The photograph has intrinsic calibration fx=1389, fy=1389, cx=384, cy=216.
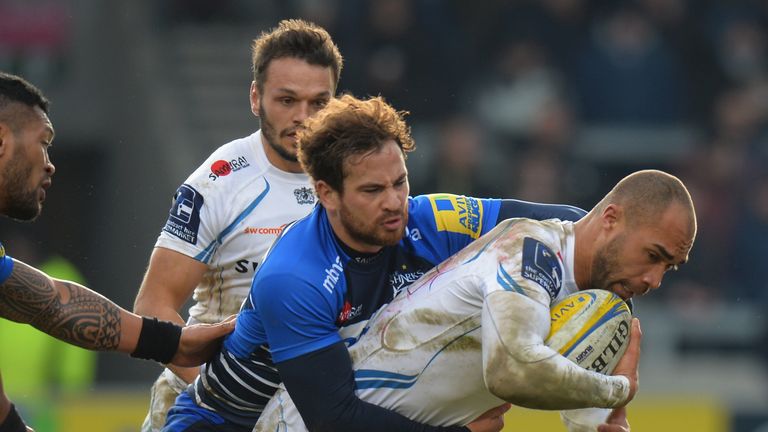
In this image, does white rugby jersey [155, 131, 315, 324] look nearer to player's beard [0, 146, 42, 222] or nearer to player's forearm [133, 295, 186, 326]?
player's forearm [133, 295, 186, 326]

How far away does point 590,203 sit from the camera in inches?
496

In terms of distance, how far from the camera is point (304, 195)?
623 cm

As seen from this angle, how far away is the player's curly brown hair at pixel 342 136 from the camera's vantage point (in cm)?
514

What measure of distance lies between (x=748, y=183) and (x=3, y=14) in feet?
26.1

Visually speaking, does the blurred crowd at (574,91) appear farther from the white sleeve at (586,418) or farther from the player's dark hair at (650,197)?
the player's dark hair at (650,197)

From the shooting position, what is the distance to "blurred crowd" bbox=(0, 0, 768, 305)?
501 inches

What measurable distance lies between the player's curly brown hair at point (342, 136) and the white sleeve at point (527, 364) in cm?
76

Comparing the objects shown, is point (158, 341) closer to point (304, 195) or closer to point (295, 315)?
point (295, 315)

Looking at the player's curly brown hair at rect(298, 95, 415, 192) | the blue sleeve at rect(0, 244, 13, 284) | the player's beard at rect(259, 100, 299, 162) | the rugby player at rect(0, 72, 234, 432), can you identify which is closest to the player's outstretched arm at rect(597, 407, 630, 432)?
the player's curly brown hair at rect(298, 95, 415, 192)

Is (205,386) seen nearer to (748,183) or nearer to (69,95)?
(748,183)

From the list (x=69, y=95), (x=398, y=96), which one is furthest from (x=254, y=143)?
(x=69, y=95)

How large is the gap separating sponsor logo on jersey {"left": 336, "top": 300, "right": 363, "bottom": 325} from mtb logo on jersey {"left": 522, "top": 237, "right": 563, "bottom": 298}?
701mm

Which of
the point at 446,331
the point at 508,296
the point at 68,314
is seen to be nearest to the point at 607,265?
the point at 508,296

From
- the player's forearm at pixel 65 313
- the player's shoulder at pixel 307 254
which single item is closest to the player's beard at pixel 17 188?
the player's forearm at pixel 65 313
